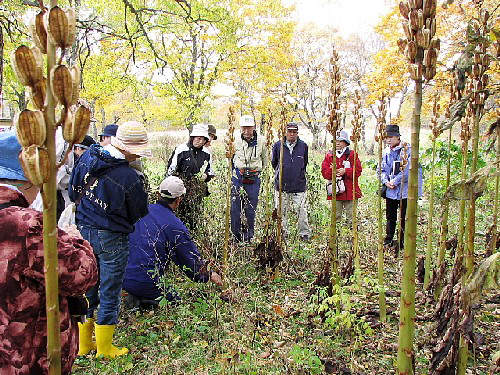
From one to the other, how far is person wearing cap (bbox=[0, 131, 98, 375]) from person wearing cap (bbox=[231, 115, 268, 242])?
4.53m

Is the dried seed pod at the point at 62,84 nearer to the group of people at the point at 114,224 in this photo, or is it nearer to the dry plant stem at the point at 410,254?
the group of people at the point at 114,224

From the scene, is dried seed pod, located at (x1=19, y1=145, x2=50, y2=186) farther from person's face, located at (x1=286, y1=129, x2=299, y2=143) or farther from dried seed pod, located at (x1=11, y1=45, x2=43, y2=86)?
person's face, located at (x1=286, y1=129, x2=299, y2=143)

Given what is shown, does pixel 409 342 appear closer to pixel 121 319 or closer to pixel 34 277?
pixel 34 277

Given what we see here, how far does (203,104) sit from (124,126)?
1051cm

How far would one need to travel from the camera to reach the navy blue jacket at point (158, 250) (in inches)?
156

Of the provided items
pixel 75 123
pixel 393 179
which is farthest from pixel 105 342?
pixel 393 179

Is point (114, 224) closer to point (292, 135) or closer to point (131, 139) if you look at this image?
point (131, 139)

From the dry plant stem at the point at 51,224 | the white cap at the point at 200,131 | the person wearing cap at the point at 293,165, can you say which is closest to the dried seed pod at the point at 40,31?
the dry plant stem at the point at 51,224

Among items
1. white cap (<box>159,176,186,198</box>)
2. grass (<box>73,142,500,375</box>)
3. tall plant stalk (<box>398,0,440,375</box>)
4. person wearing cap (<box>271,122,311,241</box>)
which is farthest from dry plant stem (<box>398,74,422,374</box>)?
person wearing cap (<box>271,122,311,241</box>)

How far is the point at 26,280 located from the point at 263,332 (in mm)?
2760

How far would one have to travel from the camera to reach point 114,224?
3.34 m

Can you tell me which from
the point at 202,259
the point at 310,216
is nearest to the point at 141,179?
the point at 202,259

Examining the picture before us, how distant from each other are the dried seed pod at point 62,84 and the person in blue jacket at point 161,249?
10.3 ft

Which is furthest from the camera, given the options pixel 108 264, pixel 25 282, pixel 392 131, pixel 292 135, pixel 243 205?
pixel 292 135
